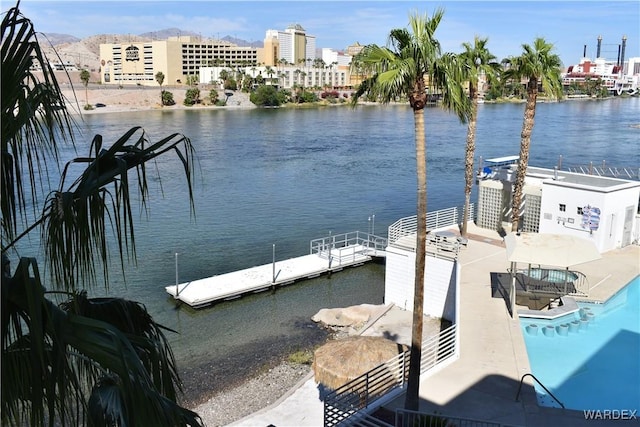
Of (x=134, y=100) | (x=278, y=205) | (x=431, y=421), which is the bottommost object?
(x=278, y=205)

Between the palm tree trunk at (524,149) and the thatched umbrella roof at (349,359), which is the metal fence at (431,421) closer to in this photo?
the thatched umbrella roof at (349,359)

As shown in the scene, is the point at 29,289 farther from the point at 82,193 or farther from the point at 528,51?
the point at 528,51

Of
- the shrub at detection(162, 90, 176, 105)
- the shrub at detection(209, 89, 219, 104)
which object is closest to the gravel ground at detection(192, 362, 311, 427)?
the shrub at detection(162, 90, 176, 105)

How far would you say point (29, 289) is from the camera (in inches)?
74.2

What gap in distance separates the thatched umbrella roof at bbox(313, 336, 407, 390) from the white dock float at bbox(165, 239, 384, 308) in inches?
302

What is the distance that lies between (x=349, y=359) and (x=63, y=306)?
39.4ft

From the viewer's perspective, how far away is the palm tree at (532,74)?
19.5 metres

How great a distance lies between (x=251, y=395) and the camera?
49.8 feet

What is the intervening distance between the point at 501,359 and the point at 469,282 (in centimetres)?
515

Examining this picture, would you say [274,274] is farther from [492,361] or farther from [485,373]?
[485,373]

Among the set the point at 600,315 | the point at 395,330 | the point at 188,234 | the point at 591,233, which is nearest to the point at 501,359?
the point at 600,315

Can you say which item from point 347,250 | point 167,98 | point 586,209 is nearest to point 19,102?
point 586,209

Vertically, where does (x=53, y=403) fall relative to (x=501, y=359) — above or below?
above

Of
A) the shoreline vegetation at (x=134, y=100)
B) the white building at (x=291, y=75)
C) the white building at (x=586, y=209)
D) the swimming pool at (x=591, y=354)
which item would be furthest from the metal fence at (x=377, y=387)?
the white building at (x=291, y=75)
